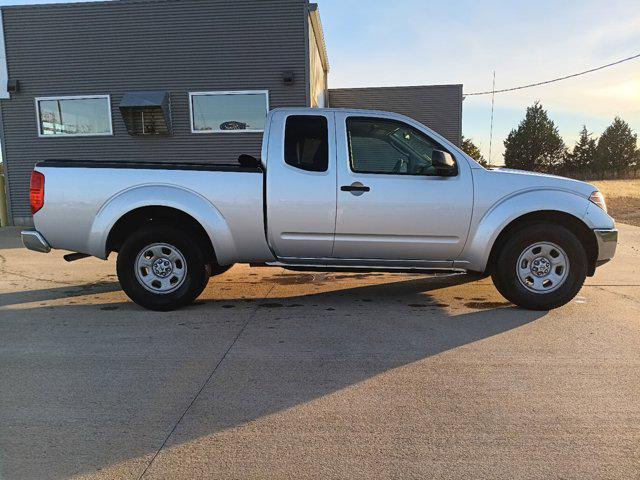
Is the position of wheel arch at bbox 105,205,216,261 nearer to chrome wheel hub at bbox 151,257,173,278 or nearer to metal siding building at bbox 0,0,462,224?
chrome wheel hub at bbox 151,257,173,278

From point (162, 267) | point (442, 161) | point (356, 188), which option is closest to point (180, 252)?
point (162, 267)

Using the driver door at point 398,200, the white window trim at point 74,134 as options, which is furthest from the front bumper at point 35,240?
the white window trim at point 74,134

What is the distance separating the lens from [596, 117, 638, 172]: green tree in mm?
70750

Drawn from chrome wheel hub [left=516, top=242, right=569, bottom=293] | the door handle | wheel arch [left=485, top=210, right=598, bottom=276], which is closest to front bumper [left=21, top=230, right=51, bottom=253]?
the door handle

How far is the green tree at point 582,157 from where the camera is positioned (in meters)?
72.2

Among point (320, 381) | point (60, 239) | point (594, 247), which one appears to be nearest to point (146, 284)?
point (60, 239)

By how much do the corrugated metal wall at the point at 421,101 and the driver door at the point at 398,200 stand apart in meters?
13.9

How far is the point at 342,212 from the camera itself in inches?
195

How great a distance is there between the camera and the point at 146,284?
5156 mm

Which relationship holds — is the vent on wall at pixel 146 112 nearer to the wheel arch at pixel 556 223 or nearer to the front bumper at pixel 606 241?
the wheel arch at pixel 556 223

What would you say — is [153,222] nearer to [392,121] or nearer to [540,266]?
[392,121]

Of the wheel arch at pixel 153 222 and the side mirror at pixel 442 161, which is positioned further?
the wheel arch at pixel 153 222

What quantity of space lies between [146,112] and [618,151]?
253 ft

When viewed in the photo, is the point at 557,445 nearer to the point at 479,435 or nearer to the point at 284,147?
the point at 479,435
